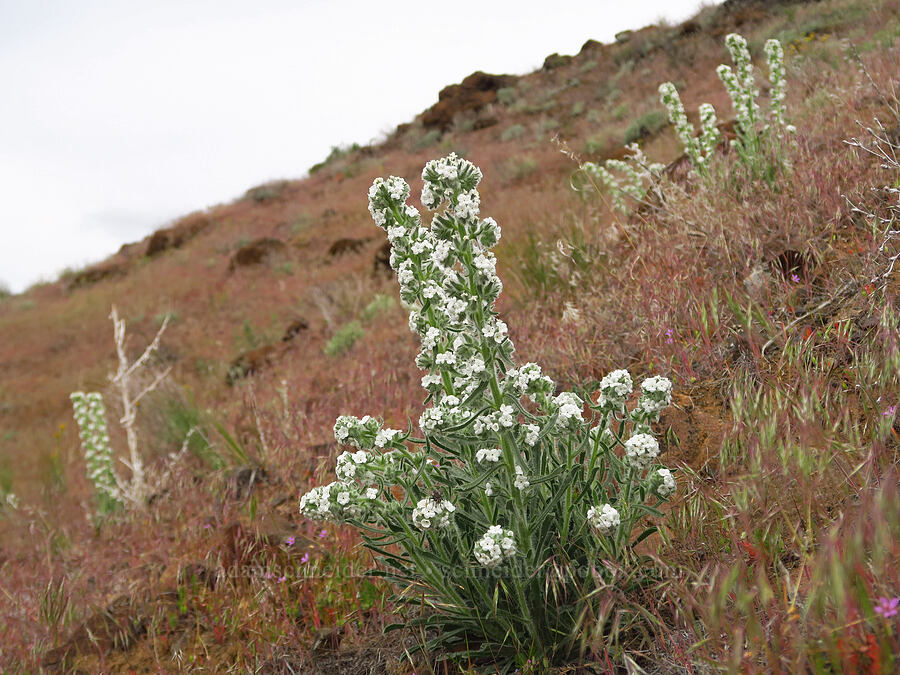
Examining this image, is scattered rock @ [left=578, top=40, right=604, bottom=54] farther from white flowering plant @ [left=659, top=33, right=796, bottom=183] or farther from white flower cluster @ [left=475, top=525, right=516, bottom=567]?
white flower cluster @ [left=475, top=525, right=516, bottom=567]

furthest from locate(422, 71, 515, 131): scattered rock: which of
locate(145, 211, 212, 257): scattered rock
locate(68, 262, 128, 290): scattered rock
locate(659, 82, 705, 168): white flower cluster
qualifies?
locate(659, 82, 705, 168): white flower cluster

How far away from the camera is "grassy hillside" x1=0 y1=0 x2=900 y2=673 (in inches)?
51.1

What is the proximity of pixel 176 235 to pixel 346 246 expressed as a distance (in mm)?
11064

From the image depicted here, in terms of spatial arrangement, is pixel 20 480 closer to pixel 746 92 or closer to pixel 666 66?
pixel 746 92

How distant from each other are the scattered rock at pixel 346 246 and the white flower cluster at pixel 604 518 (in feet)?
42.4

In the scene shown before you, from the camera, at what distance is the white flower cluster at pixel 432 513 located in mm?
1430

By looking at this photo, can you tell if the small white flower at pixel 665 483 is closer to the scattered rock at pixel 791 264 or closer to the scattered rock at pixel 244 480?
the scattered rock at pixel 791 264

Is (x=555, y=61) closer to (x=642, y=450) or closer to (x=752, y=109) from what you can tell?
(x=752, y=109)

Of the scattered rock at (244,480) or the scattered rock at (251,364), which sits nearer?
the scattered rock at (244,480)

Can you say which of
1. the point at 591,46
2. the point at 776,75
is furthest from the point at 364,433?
the point at 591,46

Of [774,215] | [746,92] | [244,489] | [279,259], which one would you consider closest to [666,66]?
[279,259]

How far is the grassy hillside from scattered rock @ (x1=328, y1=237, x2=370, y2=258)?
186 inches

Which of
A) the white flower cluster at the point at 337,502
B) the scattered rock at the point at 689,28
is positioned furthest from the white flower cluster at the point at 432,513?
the scattered rock at the point at 689,28

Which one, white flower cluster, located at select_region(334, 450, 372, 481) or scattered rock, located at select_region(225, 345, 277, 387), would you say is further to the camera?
scattered rock, located at select_region(225, 345, 277, 387)
